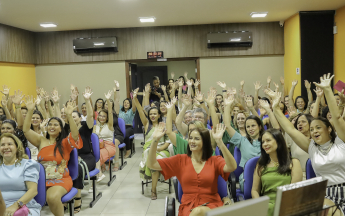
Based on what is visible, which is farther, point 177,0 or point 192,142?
point 177,0

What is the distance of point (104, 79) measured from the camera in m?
8.05

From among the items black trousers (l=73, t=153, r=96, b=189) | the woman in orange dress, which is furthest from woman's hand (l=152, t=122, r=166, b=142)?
black trousers (l=73, t=153, r=96, b=189)

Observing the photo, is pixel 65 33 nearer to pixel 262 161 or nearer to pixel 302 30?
pixel 302 30

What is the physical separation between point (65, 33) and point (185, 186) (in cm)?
670

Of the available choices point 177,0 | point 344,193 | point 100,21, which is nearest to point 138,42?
point 100,21

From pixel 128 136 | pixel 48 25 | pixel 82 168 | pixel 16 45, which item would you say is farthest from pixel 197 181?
pixel 16 45

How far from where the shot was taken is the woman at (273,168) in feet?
7.80

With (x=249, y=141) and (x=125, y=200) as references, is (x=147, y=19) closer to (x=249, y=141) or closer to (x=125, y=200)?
(x=125, y=200)

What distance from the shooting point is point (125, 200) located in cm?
412

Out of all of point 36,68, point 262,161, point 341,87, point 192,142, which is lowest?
point 262,161

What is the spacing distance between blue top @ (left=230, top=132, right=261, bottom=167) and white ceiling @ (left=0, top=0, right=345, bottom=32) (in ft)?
10.0

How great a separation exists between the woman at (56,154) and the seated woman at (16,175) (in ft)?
1.14

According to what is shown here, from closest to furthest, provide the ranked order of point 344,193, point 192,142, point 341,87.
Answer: point 344,193 → point 192,142 → point 341,87

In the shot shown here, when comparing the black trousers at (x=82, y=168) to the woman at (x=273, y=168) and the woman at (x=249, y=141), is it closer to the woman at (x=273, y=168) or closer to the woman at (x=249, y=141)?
the woman at (x=249, y=141)
